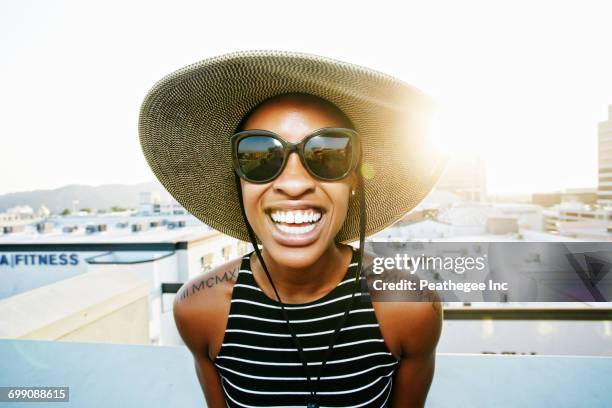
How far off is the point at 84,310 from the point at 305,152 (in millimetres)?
1967

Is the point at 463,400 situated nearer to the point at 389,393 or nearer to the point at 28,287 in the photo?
the point at 389,393

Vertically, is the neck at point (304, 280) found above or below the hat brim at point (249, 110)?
below

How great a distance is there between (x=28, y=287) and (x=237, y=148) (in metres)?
26.7

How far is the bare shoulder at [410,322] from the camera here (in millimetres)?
1291

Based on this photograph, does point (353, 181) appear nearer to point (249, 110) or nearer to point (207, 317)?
point (249, 110)

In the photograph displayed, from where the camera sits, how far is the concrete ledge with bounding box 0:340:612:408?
162cm

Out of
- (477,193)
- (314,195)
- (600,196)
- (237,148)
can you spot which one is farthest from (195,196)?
(600,196)

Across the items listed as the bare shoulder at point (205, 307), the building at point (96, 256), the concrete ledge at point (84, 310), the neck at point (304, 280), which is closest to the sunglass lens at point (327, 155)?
the neck at point (304, 280)

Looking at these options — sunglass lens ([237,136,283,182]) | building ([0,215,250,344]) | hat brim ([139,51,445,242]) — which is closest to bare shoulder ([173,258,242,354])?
hat brim ([139,51,445,242])

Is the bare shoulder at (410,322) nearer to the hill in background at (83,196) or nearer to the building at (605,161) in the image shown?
the building at (605,161)

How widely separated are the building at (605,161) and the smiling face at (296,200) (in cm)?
11036

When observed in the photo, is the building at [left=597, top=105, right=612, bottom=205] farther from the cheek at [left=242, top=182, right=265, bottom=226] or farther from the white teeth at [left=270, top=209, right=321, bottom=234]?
the cheek at [left=242, top=182, right=265, bottom=226]

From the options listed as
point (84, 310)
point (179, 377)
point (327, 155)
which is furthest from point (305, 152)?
point (84, 310)

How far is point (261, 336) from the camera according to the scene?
4.12 feet
